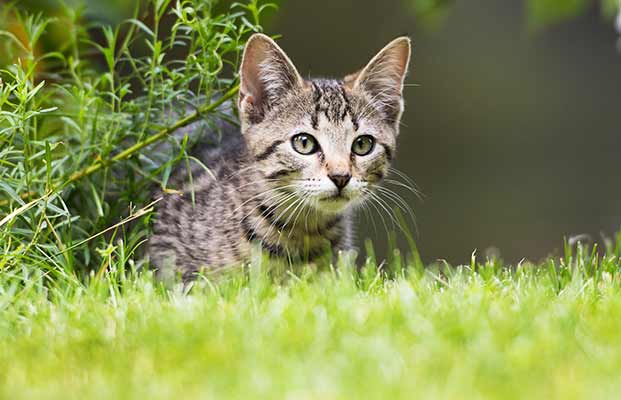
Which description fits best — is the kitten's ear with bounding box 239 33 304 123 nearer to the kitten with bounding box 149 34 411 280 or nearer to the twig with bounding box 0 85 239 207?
the kitten with bounding box 149 34 411 280

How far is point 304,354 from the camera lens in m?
1.98

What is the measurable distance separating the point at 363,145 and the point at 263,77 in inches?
20.9

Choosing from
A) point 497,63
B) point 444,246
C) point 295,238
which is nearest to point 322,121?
point 295,238

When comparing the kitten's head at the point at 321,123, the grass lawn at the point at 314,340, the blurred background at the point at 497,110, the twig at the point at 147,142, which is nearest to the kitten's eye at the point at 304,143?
the kitten's head at the point at 321,123

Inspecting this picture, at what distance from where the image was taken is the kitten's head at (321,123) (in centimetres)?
341

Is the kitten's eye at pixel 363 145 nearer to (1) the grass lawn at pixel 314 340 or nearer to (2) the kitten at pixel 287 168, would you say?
(2) the kitten at pixel 287 168

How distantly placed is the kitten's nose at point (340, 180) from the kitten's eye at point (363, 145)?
28 centimetres

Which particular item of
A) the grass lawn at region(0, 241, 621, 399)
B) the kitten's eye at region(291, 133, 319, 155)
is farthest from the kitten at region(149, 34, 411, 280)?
the grass lawn at region(0, 241, 621, 399)

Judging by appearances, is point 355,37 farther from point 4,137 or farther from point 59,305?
point 59,305

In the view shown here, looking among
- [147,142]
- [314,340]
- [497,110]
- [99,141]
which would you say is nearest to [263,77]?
[147,142]

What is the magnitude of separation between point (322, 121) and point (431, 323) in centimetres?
157

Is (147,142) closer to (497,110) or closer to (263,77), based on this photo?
(263,77)

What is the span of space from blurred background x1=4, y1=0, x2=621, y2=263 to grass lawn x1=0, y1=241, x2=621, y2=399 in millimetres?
3569

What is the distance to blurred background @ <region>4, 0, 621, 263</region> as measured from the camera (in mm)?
6246
